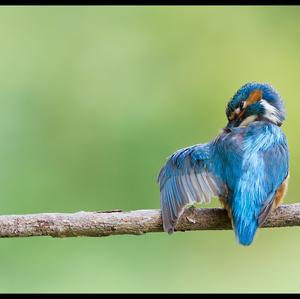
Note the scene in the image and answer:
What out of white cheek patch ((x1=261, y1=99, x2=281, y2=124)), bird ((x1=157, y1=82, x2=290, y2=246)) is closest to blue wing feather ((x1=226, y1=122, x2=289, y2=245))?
bird ((x1=157, y1=82, x2=290, y2=246))

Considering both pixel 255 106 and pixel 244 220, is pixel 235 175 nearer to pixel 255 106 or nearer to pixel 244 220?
pixel 244 220

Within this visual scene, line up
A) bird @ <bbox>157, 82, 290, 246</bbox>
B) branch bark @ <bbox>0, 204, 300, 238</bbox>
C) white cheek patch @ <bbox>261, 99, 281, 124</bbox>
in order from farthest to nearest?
white cheek patch @ <bbox>261, 99, 281, 124</bbox>, bird @ <bbox>157, 82, 290, 246</bbox>, branch bark @ <bbox>0, 204, 300, 238</bbox>

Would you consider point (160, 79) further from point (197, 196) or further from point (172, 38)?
point (197, 196)

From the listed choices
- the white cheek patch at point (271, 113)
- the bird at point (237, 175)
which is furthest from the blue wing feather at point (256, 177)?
the white cheek patch at point (271, 113)

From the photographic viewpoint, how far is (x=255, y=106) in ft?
12.6

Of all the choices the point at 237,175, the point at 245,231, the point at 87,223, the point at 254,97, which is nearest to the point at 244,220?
the point at 245,231

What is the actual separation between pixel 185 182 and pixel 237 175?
0.19 metres

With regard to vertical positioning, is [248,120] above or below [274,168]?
above

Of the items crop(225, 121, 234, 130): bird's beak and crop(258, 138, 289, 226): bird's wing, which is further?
crop(225, 121, 234, 130): bird's beak

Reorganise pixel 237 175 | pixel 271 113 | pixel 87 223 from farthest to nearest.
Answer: pixel 271 113, pixel 237 175, pixel 87 223

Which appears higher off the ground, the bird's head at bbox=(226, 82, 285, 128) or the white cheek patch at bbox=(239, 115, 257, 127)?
the bird's head at bbox=(226, 82, 285, 128)

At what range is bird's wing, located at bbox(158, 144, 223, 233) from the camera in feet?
11.1

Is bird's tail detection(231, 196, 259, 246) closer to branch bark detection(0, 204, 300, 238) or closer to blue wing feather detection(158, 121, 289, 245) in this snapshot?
blue wing feather detection(158, 121, 289, 245)

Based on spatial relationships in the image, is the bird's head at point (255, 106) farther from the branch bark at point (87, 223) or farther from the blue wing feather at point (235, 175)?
the branch bark at point (87, 223)
